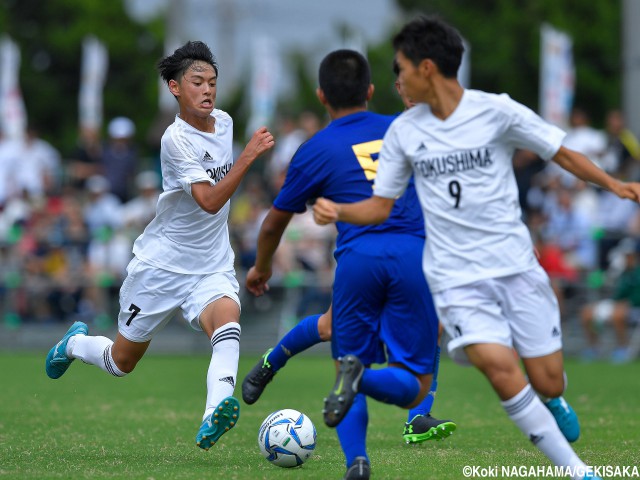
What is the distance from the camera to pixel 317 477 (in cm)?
706

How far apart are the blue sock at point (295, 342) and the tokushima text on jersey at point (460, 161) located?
7.76 feet

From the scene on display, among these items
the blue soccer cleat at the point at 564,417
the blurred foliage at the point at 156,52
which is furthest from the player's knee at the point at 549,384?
the blurred foliage at the point at 156,52

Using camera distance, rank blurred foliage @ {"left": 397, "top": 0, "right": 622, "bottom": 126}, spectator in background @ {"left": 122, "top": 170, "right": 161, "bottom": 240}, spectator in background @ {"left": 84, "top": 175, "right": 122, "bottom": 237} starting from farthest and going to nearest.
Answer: blurred foliage @ {"left": 397, "top": 0, "right": 622, "bottom": 126} < spectator in background @ {"left": 84, "top": 175, "right": 122, "bottom": 237} < spectator in background @ {"left": 122, "top": 170, "right": 161, "bottom": 240}

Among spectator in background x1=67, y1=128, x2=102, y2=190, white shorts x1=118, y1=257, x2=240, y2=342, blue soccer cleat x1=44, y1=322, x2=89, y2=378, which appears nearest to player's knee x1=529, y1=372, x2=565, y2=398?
white shorts x1=118, y1=257, x2=240, y2=342

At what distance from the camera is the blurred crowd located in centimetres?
1905

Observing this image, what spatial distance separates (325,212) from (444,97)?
890mm

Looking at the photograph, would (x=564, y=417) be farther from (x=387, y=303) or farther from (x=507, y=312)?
(x=387, y=303)

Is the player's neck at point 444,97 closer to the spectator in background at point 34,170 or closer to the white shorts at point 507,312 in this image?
the white shorts at point 507,312

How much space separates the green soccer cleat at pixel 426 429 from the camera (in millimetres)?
8305

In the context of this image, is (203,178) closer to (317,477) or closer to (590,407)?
(317,477)

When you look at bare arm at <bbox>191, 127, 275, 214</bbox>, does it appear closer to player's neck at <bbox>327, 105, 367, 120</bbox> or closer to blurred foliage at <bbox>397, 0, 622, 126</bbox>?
player's neck at <bbox>327, 105, 367, 120</bbox>

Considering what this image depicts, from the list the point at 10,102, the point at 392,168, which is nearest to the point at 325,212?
the point at 392,168

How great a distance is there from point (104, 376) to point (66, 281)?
16.1 feet

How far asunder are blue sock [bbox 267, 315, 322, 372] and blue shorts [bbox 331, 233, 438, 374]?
1463mm
